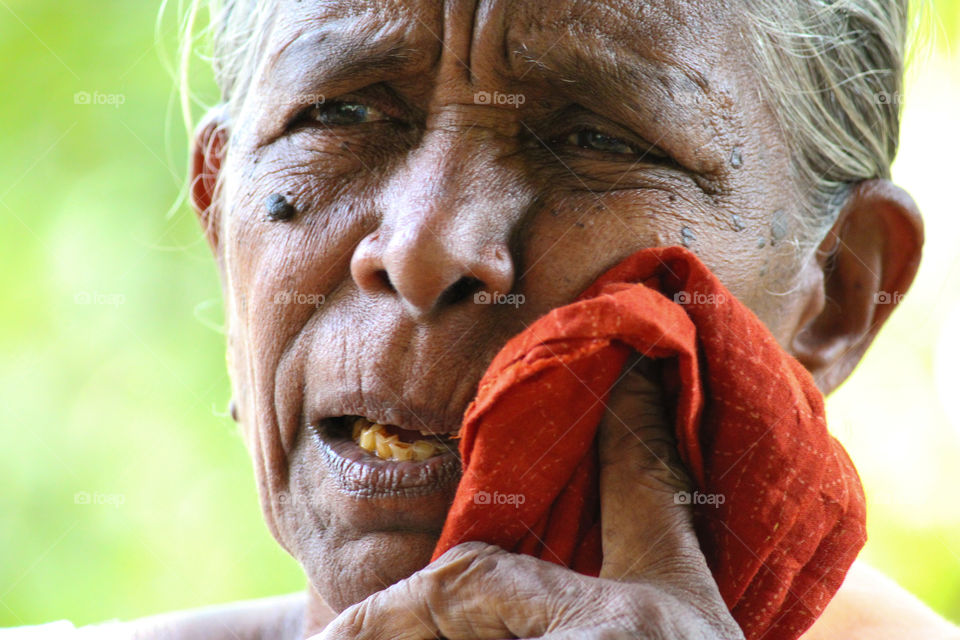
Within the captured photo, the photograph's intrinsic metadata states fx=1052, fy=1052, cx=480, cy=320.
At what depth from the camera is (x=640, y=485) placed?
1501 millimetres

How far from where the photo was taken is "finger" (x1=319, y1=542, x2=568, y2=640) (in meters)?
1.40

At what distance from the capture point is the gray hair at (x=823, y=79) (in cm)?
203

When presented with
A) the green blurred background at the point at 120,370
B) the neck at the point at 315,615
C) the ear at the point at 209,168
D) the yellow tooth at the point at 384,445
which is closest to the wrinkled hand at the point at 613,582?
the yellow tooth at the point at 384,445

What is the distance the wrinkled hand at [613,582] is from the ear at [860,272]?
2.76 feet

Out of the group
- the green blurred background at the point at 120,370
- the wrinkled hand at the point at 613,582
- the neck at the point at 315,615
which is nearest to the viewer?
the wrinkled hand at the point at 613,582

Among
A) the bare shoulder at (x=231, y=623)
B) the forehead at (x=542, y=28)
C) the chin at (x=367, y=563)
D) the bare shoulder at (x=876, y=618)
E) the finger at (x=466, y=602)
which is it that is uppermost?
the forehead at (x=542, y=28)

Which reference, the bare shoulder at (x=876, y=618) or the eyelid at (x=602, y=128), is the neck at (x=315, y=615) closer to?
the bare shoulder at (x=876, y=618)

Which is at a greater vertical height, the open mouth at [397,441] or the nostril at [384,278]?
the nostril at [384,278]

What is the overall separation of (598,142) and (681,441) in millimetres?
610

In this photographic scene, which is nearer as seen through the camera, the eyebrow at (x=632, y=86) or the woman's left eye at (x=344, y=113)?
the eyebrow at (x=632, y=86)

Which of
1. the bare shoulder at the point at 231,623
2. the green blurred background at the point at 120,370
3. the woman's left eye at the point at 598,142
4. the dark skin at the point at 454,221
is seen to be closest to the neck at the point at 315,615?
the bare shoulder at the point at 231,623

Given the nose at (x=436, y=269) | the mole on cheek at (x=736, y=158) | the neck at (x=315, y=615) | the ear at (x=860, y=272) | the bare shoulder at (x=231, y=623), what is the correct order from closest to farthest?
the nose at (x=436, y=269) → the mole on cheek at (x=736, y=158) → the ear at (x=860, y=272) → the neck at (x=315, y=615) → the bare shoulder at (x=231, y=623)

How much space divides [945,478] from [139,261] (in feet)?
13.2

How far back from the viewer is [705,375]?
5.09 ft
